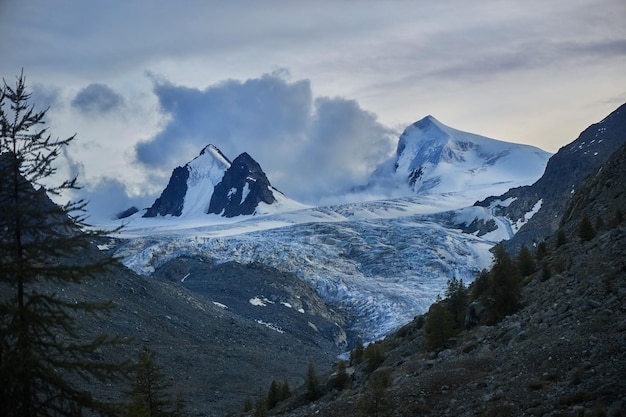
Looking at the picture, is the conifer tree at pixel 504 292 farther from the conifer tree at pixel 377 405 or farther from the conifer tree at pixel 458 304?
the conifer tree at pixel 377 405

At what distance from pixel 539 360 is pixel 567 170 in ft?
557

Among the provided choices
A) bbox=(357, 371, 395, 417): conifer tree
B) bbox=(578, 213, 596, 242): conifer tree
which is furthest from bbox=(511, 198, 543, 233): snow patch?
bbox=(357, 371, 395, 417): conifer tree

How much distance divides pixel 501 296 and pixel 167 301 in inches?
2741

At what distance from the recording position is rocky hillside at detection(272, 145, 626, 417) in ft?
53.4

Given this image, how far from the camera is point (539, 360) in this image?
64.4ft

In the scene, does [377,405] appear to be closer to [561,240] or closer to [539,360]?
[539,360]

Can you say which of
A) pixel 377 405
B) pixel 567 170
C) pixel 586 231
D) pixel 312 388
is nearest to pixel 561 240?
pixel 586 231

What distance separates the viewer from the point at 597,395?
14922mm

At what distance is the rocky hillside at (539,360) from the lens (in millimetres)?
16266

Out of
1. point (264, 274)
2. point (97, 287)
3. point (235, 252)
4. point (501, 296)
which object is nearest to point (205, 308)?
point (97, 287)

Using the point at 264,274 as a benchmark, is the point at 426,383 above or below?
below

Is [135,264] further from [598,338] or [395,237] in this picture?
[598,338]

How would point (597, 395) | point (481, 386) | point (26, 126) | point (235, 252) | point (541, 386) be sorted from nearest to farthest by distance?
point (26, 126), point (597, 395), point (541, 386), point (481, 386), point (235, 252)

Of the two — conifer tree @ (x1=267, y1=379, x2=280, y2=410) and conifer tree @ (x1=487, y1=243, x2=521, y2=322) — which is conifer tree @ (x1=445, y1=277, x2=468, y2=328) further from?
conifer tree @ (x1=267, y1=379, x2=280, y2=410)
